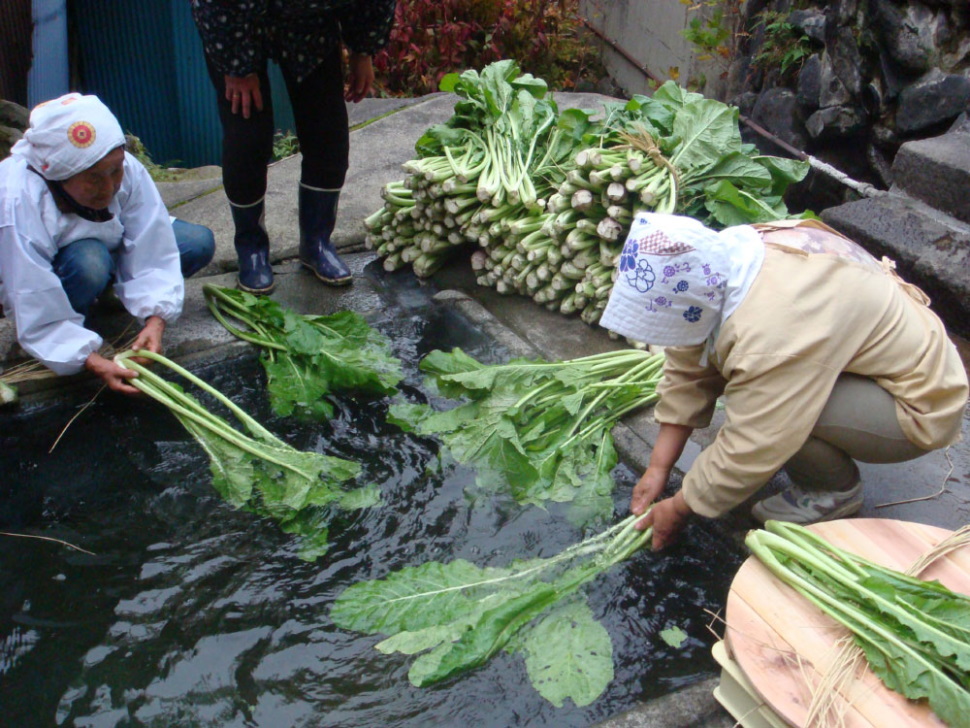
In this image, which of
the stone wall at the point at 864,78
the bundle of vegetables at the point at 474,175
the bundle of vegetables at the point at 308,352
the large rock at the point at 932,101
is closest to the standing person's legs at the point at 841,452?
the bundle of vegetables at the point at 308,352

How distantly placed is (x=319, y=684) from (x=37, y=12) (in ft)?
19.8

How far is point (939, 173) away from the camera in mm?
4609

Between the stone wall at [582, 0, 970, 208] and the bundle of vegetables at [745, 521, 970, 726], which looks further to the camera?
the stone wall at [582, 0, 970, 208]

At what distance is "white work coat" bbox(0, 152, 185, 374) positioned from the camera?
3307mm

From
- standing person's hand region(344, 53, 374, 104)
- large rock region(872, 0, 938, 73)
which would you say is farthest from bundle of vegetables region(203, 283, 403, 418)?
large rock region(872, 0, 938, 73)

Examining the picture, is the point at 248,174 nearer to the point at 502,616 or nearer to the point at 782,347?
the point at 502,616

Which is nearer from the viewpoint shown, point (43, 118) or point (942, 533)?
point (942, 533)

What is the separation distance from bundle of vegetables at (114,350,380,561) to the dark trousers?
4.43 ft

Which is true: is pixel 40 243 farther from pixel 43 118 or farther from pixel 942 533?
pixel 942 533

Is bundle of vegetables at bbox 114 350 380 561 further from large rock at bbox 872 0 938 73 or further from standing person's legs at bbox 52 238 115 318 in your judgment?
large rock at bbox 872 0 938 73

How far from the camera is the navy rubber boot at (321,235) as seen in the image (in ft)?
15.0

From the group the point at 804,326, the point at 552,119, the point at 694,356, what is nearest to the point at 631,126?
the point at 552,119

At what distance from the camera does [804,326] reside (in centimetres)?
235

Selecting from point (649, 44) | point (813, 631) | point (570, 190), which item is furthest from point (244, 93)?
point (649, 44)
